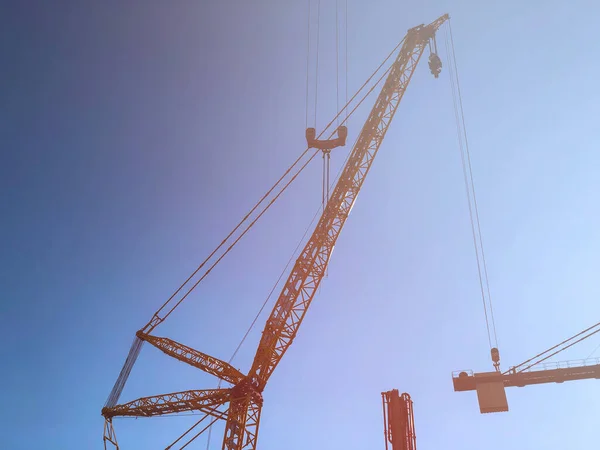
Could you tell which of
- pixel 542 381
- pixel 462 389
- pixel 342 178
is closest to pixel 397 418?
pixel 462 389

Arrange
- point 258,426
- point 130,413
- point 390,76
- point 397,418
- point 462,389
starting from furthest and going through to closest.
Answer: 1. point 130,413
2. point 390,76
3. point 258,426
4. point 462,389
5. point 397,418

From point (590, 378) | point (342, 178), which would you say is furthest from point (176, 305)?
point (590, 378)

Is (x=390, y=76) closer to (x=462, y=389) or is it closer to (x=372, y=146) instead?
(x=372, y=146)

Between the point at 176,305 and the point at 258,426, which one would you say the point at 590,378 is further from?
the point at 176,305

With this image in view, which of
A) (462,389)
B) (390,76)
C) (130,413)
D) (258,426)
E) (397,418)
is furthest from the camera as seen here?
(130,413)

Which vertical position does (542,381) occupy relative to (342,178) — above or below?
below

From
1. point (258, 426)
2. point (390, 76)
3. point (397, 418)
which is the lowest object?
point (397, 418)

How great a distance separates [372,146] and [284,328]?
1759cm

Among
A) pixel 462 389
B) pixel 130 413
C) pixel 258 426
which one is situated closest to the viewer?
pixel 462 389

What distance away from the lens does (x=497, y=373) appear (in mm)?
30641

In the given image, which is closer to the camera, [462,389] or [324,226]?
[462,389]

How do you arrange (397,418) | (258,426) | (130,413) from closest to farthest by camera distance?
1. (397,418)
2. (258,426)
3. (130,413)

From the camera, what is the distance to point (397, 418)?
69.7 ft

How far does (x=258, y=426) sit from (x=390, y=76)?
109 ft
